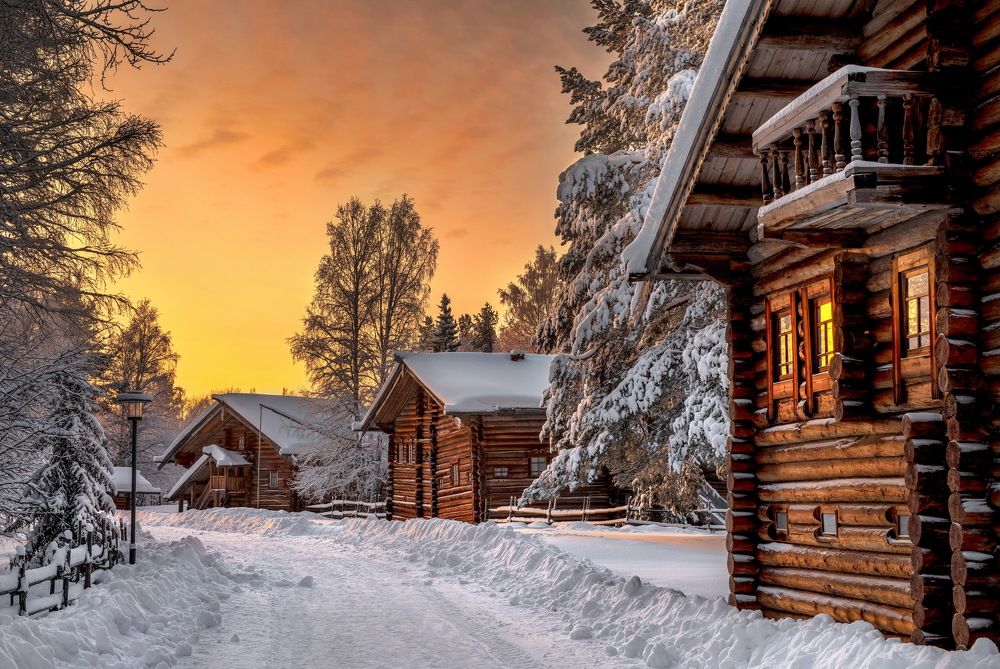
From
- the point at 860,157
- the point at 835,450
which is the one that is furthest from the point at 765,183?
the point at 835,450

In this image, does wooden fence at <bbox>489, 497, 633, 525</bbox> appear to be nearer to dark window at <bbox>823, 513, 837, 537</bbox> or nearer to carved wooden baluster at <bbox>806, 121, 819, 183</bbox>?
dark window at <bbox>823, 513, 837, 537</bbox>

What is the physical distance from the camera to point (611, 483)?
103 ft

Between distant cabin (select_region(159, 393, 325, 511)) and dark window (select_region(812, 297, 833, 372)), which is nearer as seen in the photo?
dark window (select_region(812, 297, 833, 372))

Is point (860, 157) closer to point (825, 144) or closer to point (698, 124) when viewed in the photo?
point (825, 144)

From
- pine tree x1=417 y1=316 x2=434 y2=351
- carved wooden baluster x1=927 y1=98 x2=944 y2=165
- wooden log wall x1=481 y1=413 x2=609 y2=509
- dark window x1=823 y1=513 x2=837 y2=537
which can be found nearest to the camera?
carved wooden baluster x1=927 y1=98 x2=944 y2=165

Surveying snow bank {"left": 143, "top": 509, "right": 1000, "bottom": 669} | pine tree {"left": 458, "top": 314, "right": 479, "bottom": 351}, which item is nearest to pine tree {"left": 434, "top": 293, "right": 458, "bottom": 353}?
pine tree {"left": 458, "top": 314, "right": 479, "bottom": 351}

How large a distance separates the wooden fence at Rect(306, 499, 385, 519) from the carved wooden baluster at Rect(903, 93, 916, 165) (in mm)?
31439

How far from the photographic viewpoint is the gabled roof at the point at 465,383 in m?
30.0

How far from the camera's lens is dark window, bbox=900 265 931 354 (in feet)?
30.1

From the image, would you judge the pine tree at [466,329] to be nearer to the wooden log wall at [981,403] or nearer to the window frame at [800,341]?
the window frame at [800,341]

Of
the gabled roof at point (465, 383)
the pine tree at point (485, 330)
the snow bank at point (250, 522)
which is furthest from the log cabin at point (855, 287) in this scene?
the pine tree at point (485, 330)

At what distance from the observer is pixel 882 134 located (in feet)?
28.3

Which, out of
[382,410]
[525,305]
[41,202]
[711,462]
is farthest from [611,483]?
[525,305]

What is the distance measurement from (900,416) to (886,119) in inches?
114
